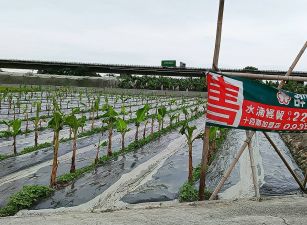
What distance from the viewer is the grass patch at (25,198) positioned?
5941mm

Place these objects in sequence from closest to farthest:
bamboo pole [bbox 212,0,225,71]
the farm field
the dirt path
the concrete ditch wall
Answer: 1. the dirt path
2. bamboo pole [bbox 212,0,225,71]
3. the farm field
4. the concrete ditch wall

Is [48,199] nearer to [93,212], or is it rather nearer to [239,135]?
[93,212]

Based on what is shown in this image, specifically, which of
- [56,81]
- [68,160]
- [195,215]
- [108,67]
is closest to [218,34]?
[195,215]

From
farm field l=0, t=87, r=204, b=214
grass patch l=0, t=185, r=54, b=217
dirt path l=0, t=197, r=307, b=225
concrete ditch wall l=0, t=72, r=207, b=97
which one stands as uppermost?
concrete ditch wall l=0, t=72, r=207, b=97

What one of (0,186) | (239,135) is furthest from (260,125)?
(239,135)

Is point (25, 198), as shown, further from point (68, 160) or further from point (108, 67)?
point (108, 67)

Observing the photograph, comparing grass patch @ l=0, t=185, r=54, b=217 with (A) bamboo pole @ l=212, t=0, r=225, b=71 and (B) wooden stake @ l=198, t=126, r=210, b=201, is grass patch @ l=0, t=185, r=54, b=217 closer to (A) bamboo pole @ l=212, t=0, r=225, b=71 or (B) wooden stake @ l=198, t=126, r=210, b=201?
(B) wooden stake @ l=198, t=126, r=210, b=201

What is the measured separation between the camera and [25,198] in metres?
6.40

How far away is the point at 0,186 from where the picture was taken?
24.8 ft

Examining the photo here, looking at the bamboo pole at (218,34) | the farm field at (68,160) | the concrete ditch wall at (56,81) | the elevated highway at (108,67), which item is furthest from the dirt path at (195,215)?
the elevated highway at (108,67)

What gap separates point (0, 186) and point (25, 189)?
113 centimetres

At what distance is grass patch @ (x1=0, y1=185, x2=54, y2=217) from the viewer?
19.5 ft

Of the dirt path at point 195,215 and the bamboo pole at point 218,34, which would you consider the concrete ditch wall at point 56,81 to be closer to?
the bamboo pole at point 218,34

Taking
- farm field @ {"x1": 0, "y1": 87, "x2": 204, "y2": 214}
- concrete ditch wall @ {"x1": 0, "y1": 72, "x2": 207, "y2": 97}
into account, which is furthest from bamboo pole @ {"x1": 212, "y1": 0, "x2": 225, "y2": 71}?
concrete ditch wall @ {"x1": 0, "y1": 72, "x2": 207, "y2": 97}
